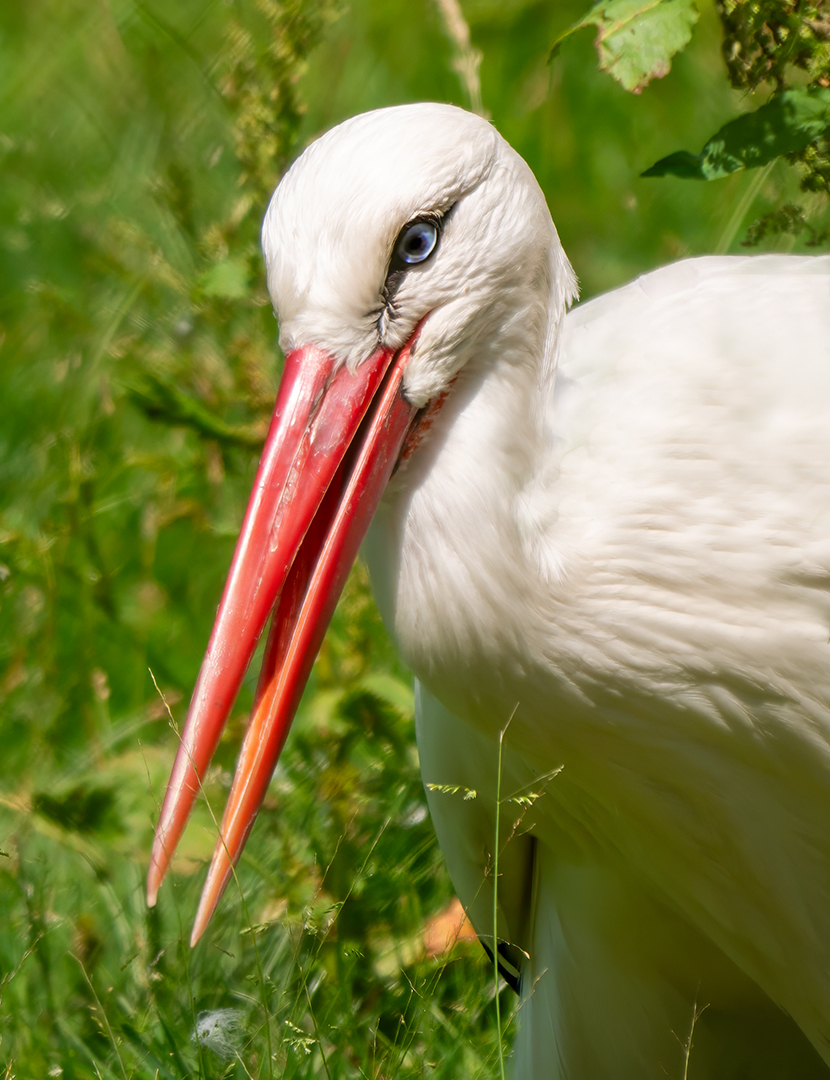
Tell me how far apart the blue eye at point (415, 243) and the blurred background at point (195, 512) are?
28.4 inches

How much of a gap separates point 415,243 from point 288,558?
43 centimetres

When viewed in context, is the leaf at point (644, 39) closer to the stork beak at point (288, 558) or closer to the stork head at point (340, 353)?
the stork head at point (340, 353)

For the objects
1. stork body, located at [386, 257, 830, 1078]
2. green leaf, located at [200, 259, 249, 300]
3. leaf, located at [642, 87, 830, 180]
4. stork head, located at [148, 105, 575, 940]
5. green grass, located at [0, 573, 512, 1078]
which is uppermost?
stork head, located at [148, 105, 575, 940]

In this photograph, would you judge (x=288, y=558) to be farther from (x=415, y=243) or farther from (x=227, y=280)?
(x=227, y=280)

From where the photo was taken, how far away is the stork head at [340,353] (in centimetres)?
162

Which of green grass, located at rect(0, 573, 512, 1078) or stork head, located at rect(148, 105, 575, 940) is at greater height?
stork head, located at rect(148, 105, 575, 940)

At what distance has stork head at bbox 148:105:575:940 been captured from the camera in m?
1.62

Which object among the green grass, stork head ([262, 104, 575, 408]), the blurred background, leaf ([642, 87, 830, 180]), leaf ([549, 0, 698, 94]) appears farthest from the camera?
the blurred background

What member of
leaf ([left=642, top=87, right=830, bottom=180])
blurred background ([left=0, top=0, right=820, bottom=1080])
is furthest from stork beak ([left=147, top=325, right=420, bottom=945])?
leaf ([left=642, top=87, right=830, bottom=180])

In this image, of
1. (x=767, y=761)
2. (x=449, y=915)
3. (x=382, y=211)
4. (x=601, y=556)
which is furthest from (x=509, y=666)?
(x=449, y=915)

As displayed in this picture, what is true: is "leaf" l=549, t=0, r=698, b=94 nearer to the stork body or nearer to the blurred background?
the stork body

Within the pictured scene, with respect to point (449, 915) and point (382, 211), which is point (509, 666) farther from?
point (449, 915)

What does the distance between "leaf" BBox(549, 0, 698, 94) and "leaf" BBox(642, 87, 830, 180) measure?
0.17 meters

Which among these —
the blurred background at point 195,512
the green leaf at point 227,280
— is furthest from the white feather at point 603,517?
the green leaf at point 227,280
